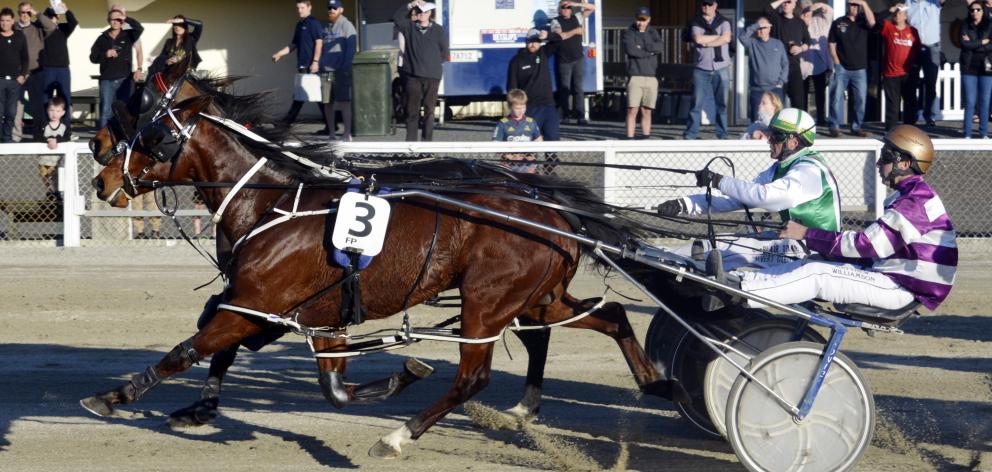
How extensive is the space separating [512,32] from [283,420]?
36.0 feet

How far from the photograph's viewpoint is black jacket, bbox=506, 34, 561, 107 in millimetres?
12969

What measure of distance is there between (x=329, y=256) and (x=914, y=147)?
261cm

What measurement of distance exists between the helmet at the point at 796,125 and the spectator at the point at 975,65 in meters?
8.34

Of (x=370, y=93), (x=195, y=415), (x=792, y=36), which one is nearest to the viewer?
(x=195, y=415)

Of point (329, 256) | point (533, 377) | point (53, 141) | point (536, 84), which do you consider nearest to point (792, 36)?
point (536, 84)

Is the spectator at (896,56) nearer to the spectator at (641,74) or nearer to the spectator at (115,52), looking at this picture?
the spectator at (641,74)

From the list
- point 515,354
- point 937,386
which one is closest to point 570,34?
point 515,354

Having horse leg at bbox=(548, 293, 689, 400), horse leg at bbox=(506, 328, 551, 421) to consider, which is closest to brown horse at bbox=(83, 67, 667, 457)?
horse leg at bbox=(548, 293, 689, 400)

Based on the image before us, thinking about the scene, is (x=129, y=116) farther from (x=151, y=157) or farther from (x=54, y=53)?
(x=54, y=53)

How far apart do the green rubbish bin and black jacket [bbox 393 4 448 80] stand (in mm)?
1409

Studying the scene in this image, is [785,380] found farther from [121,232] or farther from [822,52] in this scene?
[822,52]

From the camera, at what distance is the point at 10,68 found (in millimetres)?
13883

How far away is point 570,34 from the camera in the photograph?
15297 mm

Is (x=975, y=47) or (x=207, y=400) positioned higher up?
(x=975, y=47)
